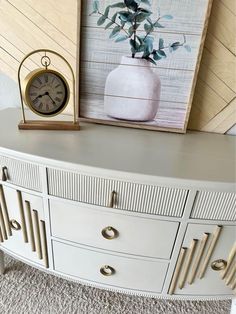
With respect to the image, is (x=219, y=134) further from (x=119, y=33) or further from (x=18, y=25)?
(x=18, y=25)

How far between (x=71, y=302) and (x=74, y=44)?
1092 millimetres

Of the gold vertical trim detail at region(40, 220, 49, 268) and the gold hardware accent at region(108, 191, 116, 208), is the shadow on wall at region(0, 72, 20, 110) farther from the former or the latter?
the gold hardware accent at region(108, 191, 116, 208)

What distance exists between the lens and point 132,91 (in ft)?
3.26

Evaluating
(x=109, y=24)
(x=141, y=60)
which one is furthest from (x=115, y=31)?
(x=141, y=60)

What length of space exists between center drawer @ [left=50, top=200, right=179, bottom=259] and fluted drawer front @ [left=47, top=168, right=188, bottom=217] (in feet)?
0.11

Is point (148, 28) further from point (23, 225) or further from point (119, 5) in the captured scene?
point (23, 225)

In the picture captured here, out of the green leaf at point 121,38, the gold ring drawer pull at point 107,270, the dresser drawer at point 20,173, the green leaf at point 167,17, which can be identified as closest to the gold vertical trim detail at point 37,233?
the dresser drawer at point 20,173

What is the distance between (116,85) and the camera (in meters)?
1.00

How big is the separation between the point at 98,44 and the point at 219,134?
588 mm

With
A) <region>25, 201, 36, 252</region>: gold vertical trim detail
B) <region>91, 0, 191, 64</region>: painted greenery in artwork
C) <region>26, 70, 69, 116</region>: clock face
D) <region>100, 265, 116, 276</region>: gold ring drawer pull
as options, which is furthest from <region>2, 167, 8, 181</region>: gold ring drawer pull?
<region>91, 0, 191, 64</region>: painted greenery in artwork

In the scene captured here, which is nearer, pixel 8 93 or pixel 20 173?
pixel 20 173

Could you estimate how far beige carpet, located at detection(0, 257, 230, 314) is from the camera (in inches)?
44.6

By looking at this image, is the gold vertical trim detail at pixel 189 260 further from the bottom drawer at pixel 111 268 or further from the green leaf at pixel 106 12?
the green leaf at pixel 106 12

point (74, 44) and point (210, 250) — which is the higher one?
point (74, 44)
